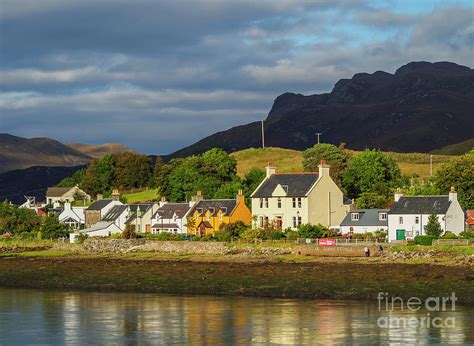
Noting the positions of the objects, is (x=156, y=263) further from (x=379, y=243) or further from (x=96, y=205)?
(x=96, y=205)

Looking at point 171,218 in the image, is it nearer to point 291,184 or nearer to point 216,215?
point 216,215

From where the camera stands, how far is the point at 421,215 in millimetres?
74125

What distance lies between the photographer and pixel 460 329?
4197 centimetres

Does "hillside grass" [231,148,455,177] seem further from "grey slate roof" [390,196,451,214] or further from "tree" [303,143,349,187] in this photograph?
"grey slate roof" [390,196,451,214]

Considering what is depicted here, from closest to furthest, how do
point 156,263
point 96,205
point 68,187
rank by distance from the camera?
1. point 156,263
2. point 96,205
3. point 68,187

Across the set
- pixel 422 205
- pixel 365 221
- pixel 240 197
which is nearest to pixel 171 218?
pixel 240 197

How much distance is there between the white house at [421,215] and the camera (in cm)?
7362

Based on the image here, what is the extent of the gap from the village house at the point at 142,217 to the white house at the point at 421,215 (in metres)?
29.9

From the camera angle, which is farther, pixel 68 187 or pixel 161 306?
pixel 68 187

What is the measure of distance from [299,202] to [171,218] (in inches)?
637

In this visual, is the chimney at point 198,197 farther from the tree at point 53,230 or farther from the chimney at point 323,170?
the chimney at point 323,170

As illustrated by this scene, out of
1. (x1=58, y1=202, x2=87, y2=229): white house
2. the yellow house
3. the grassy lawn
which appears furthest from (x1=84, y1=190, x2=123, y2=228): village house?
the yellow house

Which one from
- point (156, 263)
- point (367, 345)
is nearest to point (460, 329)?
point (367, 345)

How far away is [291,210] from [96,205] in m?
31.8
